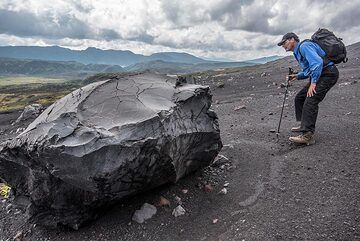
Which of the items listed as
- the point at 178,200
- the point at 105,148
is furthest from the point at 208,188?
the point at 105,148

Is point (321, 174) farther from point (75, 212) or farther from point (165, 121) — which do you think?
point (75, 212)

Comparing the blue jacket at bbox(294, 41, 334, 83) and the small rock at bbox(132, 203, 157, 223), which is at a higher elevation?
the blue jacket at bbox(294, 41, 334, 83)

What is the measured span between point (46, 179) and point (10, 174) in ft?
4.34

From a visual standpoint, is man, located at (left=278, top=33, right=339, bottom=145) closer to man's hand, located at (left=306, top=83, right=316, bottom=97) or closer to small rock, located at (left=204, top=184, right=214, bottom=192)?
man's hand, located at (left=306, top=83, right=316, bottom=97)

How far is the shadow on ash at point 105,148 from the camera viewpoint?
652 centimetres

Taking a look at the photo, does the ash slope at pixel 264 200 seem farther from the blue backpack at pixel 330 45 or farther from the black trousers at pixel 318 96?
the blue backpack at pixel 330 45

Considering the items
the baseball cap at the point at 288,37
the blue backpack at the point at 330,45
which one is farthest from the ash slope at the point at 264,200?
the baseball cap at the point at 288,37

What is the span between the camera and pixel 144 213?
7.62 meters

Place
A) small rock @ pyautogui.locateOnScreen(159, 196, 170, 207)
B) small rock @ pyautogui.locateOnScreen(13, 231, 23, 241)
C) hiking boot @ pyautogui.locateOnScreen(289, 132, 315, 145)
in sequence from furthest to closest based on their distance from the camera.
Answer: hiking boot @ pyautogui.locateOnScreen(289, 132, 315, 145) < small rock @ pyautogui.locateOnScreen(13, 231, 23, 241) < small rock @ pyautogui.locateOnScreen(159, 196, 170, 207)

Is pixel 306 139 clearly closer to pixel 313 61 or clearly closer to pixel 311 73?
pixel 311 73

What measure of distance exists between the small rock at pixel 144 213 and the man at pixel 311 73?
15.9 feet

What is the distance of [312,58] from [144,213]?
5811 mm

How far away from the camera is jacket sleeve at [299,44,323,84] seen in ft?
29.9

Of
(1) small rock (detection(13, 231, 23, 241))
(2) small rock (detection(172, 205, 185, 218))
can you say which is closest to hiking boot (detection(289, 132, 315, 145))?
(2) small rock (detection(172, 205, 185, 218))
